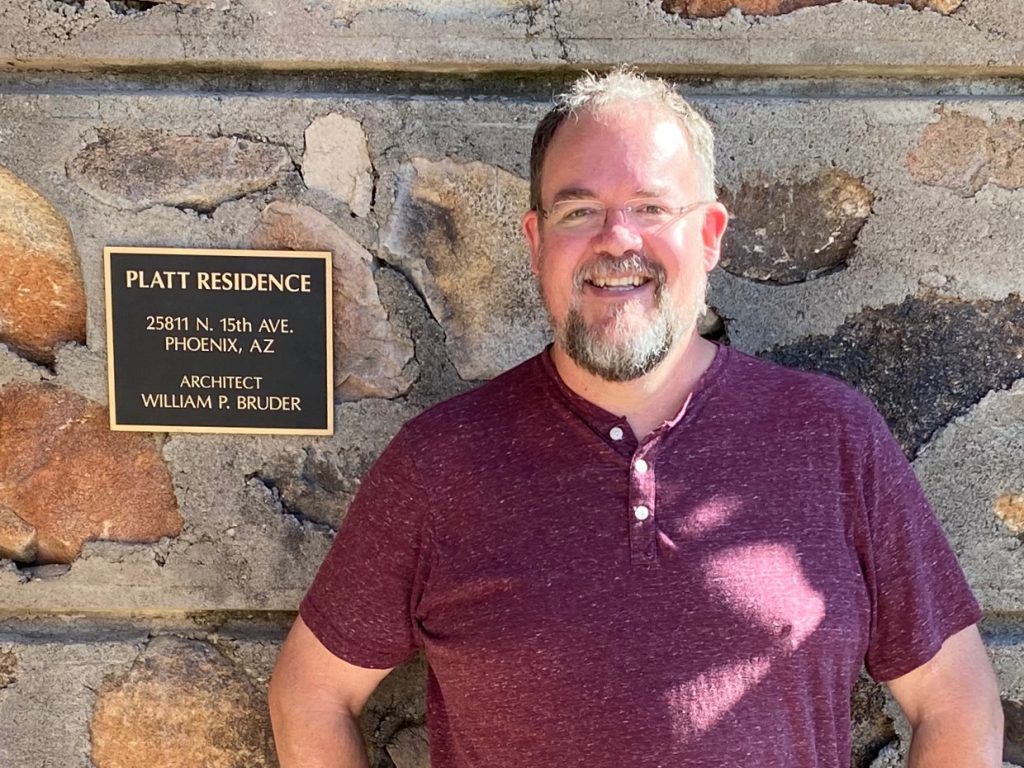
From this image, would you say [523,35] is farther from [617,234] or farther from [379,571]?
[379,571]

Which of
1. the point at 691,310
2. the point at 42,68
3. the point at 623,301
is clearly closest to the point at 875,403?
the point at 691,310

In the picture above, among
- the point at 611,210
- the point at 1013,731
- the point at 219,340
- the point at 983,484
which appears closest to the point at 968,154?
the point at 983,484

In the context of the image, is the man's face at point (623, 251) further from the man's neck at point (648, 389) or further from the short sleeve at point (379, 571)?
the short sleeve at point (379, 571)

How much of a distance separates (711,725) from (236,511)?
2.79 feet

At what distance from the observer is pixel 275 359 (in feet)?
5.25

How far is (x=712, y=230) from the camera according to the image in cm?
141

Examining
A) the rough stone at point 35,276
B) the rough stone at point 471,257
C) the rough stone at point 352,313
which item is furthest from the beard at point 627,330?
the rough stone at point 35,276

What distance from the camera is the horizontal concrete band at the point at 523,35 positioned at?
154 centimetres

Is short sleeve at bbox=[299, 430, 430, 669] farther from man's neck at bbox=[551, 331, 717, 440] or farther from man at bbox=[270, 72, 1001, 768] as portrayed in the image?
man's neck at bbox=[551, 331, 717, 440]

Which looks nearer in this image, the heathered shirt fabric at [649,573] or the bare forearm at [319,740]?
the heathered shirt fabric at [649,573]

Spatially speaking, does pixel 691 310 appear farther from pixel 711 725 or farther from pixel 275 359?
pixel 275 359

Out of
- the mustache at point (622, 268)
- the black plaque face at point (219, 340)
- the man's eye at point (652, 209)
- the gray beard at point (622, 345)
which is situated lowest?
the black plaque face at point (219, 340)

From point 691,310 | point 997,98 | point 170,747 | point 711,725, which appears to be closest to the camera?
point 711,725

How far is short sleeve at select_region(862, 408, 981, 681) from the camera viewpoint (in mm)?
1326
